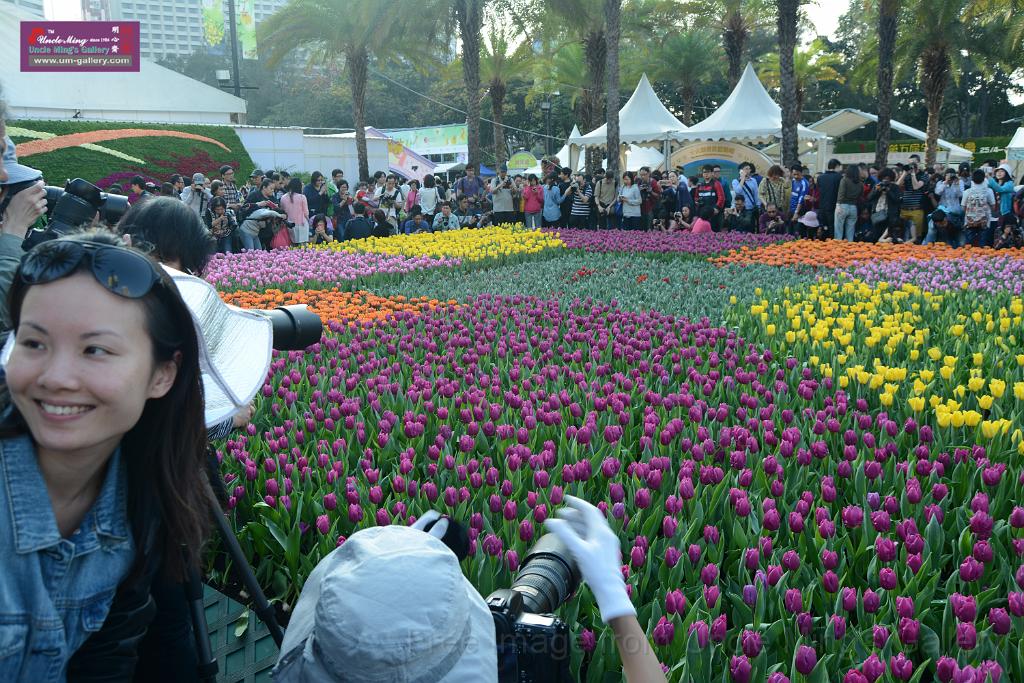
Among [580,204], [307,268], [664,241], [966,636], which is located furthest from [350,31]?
[966,636]

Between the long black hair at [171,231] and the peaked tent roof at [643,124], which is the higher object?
the peaked tent roof at [643,124]

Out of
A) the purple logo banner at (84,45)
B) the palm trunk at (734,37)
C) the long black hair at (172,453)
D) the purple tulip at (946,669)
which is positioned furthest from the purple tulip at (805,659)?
the purple logo banner at (84,45)

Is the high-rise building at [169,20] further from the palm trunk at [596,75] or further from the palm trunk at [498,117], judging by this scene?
the palm trunk at [596,75]

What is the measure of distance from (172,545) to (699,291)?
6557 mm

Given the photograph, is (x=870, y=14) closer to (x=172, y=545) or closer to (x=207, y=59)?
(x=172, y=545)

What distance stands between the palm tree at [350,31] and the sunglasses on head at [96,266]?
2340 centimetres

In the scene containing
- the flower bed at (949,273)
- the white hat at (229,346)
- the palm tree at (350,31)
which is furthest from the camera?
the palm tree at (350,31)

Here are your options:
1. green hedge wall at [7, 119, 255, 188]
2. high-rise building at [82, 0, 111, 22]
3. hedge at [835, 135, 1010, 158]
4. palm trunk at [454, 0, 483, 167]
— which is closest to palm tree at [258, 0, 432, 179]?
palm trunk at [454, 0, 483, 167]

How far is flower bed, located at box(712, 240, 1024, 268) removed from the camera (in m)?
10.1

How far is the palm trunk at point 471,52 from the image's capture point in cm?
2250

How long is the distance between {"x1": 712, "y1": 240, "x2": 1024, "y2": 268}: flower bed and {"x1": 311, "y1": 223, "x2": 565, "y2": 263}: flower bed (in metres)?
2.88

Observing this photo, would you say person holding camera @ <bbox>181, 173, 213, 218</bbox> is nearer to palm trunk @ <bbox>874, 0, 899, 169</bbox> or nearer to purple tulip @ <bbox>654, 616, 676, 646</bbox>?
purple tulip @ <bbox>654, 616, 676, 646</bbox>

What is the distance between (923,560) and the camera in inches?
95.9

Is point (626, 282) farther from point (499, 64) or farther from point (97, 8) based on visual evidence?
point (97, 8)
